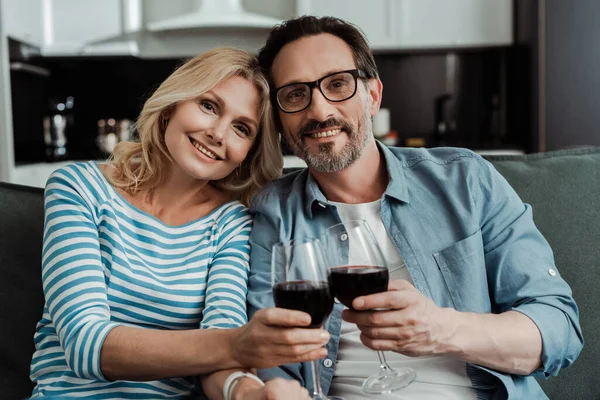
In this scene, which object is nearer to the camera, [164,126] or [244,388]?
[244,388]

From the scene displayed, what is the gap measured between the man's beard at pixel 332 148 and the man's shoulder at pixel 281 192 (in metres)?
0.07

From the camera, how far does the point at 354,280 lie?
1.09 meters

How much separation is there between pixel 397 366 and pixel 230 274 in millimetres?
406

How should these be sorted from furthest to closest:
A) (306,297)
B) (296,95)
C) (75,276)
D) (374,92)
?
(374,92)
(296,95)
(75,276)
(306,297)

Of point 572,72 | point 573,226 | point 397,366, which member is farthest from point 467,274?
point 572,72

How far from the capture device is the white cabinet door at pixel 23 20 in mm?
4137

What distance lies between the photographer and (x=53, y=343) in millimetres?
1470

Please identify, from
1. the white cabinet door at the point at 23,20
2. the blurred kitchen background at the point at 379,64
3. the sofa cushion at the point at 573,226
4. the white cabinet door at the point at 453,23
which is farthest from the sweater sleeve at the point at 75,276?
the white cabinet door at the point at 453,23

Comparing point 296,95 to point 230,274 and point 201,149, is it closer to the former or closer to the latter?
point 201,149

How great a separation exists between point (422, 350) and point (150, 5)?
438 centimetres

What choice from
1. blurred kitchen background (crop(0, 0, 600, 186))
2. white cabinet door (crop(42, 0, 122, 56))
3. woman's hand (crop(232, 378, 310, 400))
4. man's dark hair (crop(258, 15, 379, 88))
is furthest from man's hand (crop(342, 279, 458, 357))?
white cabinet door (crop(42, 0, 122, 56))

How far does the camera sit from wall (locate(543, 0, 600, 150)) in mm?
4328

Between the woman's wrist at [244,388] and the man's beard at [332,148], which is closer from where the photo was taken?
the woman's wrist at [244,388]

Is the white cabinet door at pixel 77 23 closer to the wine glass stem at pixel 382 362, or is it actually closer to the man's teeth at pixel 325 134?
the man's teeth at pixel 325 134
